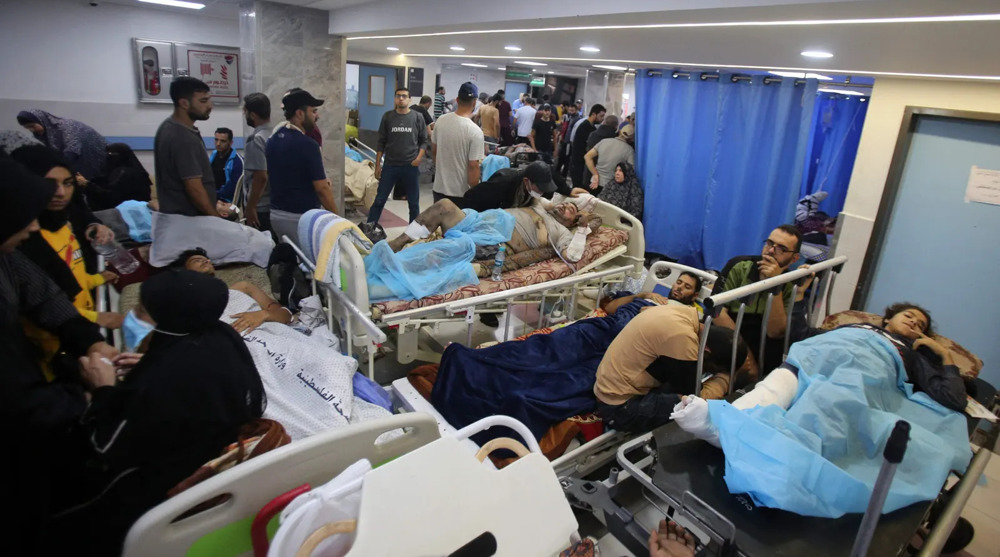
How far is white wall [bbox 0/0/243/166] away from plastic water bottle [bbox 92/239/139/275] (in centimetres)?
443

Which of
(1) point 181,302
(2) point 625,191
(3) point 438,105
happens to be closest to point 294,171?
(1) point 181,302

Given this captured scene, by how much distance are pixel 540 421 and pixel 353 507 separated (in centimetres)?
129

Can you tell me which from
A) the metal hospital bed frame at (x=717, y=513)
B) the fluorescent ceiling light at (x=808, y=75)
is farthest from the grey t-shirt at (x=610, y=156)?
the metal hospital bed frame at (x=717, y=513)

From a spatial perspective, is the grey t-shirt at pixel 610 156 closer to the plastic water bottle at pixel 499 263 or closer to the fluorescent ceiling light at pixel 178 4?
the plastic water bottle at pixel 499 263

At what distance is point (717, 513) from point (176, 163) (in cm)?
324

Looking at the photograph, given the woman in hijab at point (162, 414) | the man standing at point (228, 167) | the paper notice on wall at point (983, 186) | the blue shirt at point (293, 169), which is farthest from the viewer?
the man standing at point (228, 167)

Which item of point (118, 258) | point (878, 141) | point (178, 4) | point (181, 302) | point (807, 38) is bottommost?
point (118, 258)

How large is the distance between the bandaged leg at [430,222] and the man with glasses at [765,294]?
5.80 ft

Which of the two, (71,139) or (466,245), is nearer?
(466,245)

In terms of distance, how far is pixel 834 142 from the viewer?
271 inches

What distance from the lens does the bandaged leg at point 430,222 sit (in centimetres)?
350

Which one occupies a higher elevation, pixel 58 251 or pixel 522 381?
pixel 58 251

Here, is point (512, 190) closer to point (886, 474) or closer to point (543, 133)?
point (886, 474)

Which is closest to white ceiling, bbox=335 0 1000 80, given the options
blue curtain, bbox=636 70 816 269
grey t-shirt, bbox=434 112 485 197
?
blue curtain, bbox=636 70 816 269
